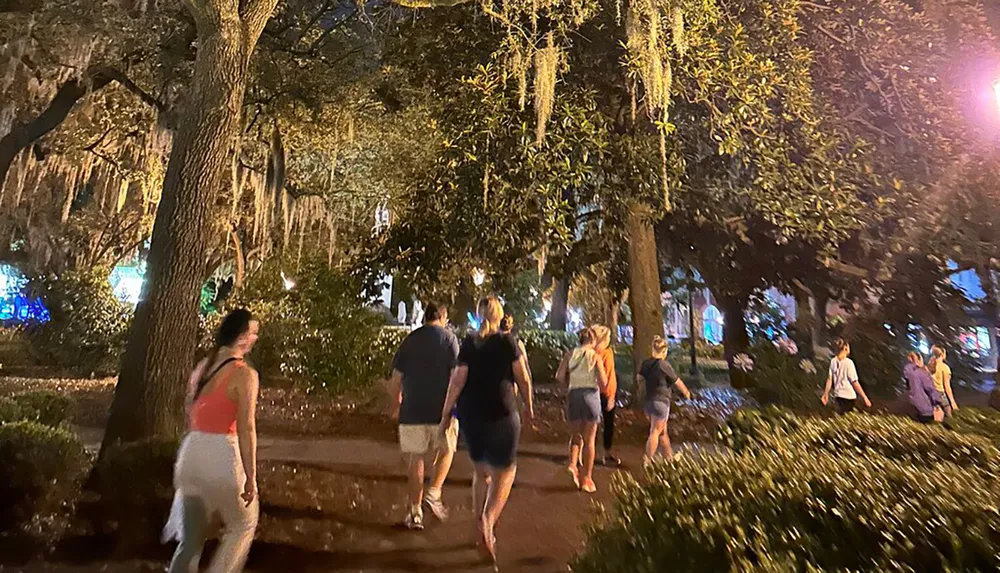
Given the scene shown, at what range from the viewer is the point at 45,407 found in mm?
8180

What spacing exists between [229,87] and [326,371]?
309 inches

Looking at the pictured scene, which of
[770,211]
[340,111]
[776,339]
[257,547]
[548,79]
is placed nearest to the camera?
[257,547]

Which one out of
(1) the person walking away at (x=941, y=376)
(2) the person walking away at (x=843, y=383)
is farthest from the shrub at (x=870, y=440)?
(1) the person walking away at (x=941, y=376)

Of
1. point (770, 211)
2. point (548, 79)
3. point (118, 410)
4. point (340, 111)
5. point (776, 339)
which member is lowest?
point (118, 410)

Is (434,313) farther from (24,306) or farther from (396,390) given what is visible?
(24,306)

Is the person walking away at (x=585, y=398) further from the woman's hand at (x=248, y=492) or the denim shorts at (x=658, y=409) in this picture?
the woman's hand at (x=248, y=492)

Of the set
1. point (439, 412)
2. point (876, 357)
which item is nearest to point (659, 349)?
point (439, 412)

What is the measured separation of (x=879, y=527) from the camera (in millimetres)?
2809

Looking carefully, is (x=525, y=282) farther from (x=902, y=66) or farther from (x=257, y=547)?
(x=257, y=547)

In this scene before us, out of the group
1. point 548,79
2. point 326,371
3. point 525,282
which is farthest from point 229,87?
point 525,282

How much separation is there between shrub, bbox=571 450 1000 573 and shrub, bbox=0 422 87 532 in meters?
4.50

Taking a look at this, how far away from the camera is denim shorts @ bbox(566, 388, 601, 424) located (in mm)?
7219

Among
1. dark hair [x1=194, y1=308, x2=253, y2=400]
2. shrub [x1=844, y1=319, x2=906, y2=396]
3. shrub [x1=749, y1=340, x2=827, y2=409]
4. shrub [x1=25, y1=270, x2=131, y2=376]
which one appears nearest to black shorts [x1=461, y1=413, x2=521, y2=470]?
dark hair [x1=194, y1=308, x2=253, y2=400]

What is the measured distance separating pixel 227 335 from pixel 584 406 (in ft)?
13.9
